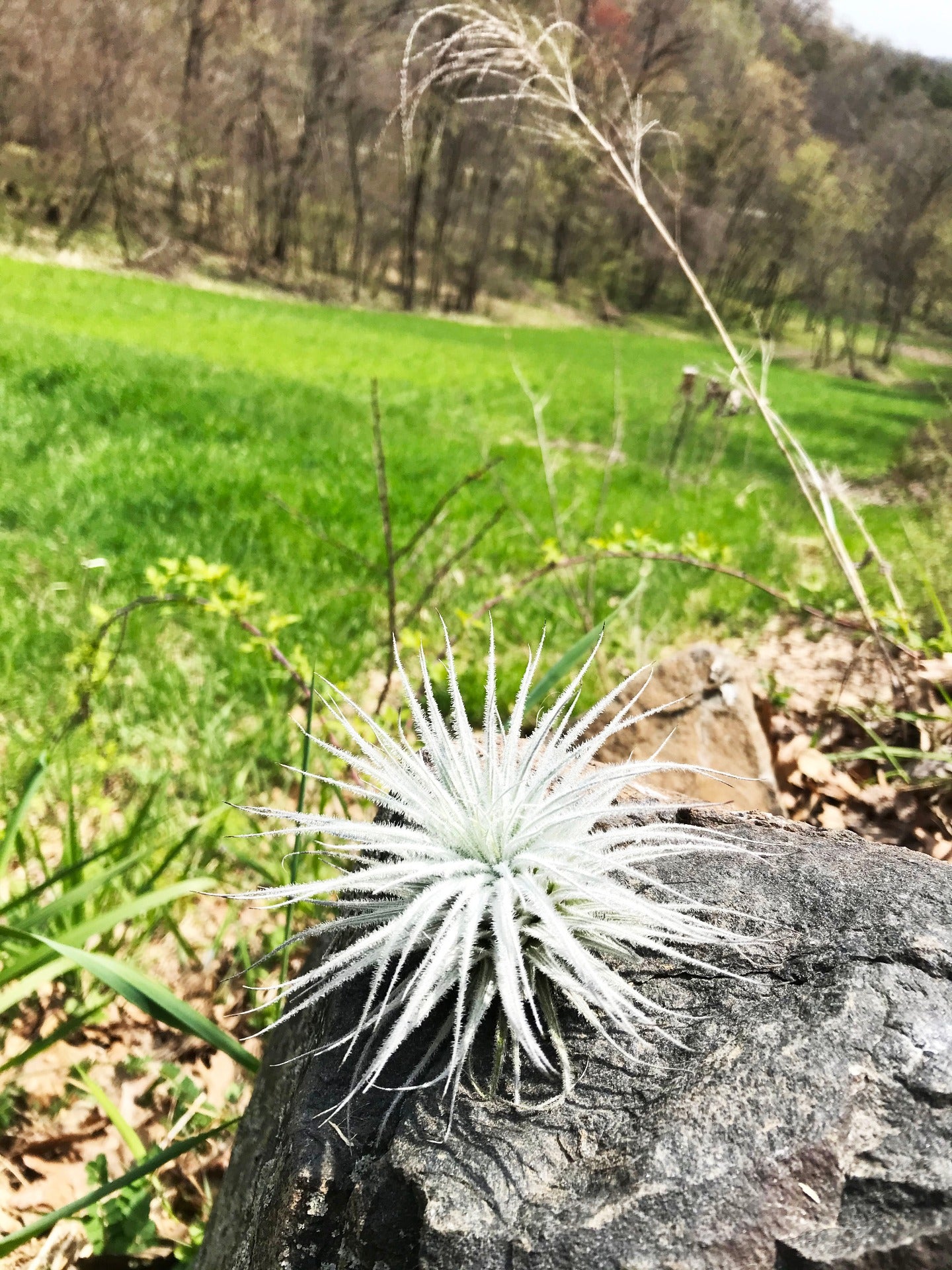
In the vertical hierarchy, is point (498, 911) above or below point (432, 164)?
below

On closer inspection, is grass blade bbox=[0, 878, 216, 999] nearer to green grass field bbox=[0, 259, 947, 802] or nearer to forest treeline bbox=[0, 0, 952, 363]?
green grass field bbox=[0, 259, 947, 802]

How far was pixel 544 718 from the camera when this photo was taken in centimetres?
109

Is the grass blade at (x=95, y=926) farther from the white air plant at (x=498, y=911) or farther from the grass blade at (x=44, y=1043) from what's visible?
the white air plant at (x=498, y=911)

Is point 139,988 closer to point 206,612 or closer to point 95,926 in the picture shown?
point 95,926

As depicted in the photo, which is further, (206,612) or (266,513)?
(266,513)

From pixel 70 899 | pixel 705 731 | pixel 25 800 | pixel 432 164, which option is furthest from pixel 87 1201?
pixel 432 164

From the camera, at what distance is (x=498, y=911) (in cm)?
90

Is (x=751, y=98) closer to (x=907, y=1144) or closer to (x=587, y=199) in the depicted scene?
(x=907, y=1144)

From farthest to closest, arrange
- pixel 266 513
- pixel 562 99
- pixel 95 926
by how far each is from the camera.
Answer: pixel 266 513 < pixel 562 99 < pixel 95 926

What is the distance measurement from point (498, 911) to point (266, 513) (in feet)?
14.8

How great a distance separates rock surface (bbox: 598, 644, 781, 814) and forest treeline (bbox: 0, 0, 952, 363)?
337 cm

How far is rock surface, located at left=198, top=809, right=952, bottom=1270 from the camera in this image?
73 centimetres

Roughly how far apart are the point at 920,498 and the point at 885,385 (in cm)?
2341

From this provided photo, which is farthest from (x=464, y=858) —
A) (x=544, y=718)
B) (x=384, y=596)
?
(x=384, y=596)
